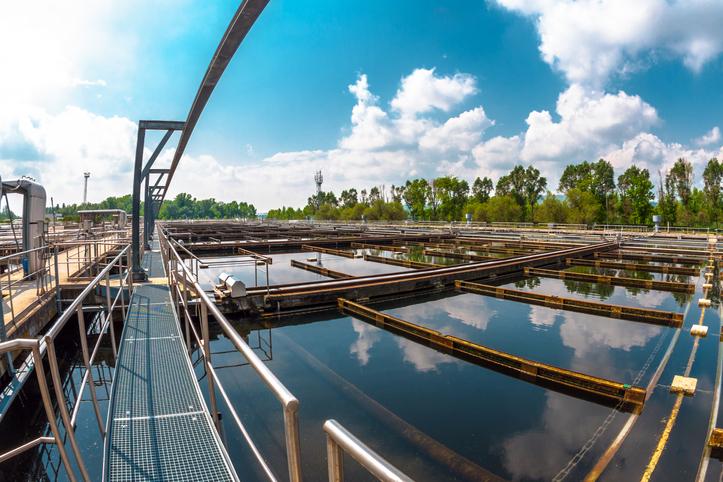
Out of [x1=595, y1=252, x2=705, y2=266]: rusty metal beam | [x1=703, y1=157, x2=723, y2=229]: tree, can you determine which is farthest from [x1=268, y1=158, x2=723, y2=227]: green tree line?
[x1=595, y1=252, x2=705, y2=266]: rusty metal beam

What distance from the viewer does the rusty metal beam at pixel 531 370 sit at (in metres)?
4.44

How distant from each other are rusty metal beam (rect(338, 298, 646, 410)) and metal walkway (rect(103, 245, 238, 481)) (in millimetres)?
3879

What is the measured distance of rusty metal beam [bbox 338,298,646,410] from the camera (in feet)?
14.6

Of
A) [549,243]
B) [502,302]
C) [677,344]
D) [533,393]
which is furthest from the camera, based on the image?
[549,243]

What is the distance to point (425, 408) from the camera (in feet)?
13.9

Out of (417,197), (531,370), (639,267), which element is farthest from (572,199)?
(531,370)

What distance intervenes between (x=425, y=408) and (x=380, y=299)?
198 inches

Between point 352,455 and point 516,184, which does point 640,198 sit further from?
point 352,455

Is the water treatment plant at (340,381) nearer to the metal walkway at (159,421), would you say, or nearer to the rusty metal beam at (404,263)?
the metal walkway at (159,421)

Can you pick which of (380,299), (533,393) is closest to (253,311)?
(380,299)

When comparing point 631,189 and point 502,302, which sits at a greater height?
point 631,189

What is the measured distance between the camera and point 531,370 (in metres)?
5.08

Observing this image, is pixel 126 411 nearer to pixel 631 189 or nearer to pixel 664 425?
pixel 664 425

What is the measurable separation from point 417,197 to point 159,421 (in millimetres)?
64330
